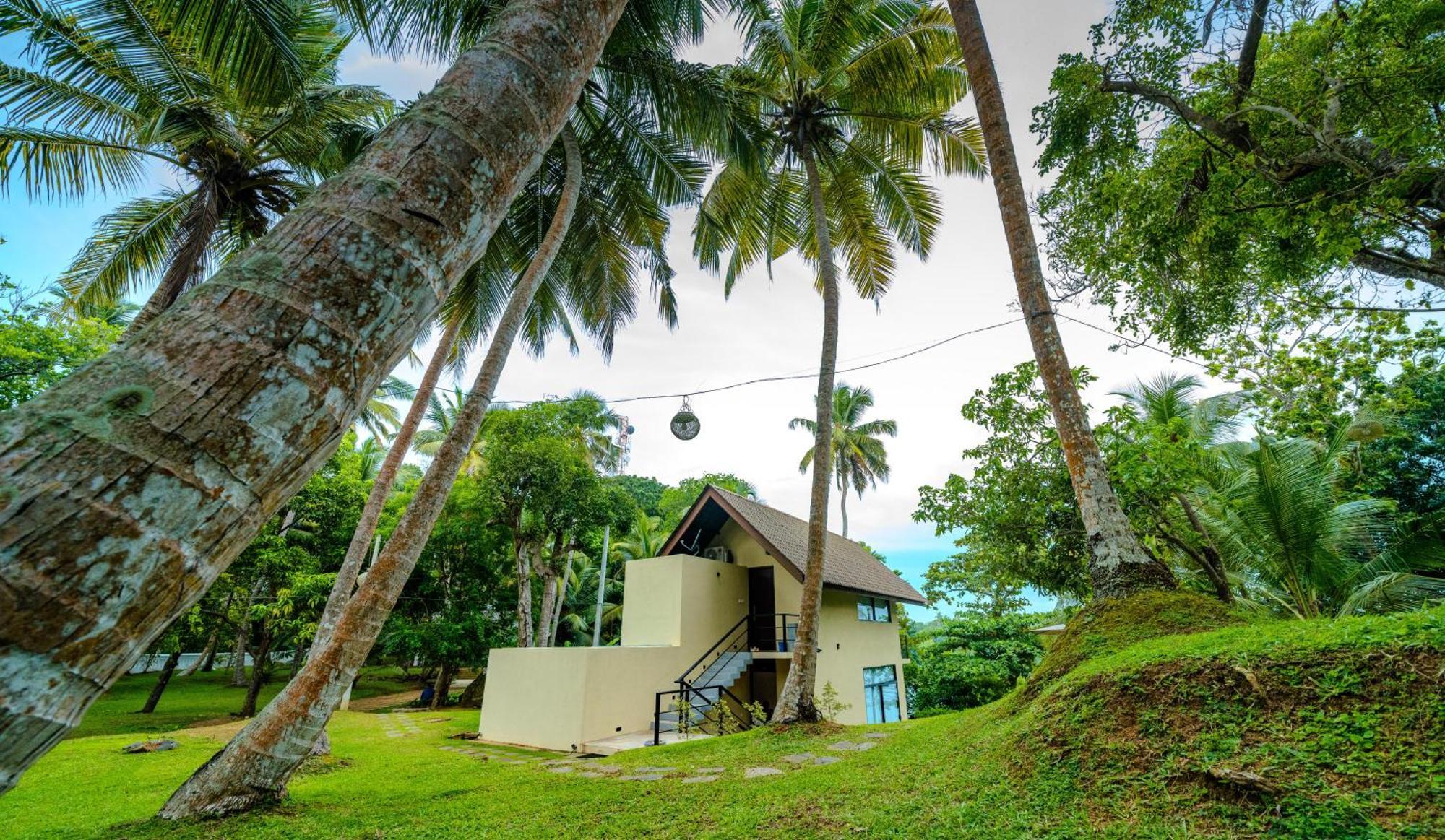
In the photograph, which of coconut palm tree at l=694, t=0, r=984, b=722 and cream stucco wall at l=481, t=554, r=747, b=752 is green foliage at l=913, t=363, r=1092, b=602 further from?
cream stucco wall at l=481, t=554, r=747, b=752

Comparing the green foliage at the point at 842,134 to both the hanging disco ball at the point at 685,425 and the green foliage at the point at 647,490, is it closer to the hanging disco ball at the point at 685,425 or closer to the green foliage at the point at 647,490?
the hanging disco ball at the point at 685,425

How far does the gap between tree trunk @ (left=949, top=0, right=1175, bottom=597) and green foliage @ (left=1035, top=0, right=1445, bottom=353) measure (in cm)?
99

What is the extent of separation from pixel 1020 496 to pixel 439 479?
24.8 ft

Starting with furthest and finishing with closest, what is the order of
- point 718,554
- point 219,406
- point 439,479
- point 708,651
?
point 718,554 < point 708,651 < point 439,479 < point 219,406

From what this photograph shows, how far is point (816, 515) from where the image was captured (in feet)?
28.7

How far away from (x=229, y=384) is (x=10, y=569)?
41 cm

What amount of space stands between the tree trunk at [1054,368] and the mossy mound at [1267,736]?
3.96 ft

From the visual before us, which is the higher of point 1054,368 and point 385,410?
point 385,410

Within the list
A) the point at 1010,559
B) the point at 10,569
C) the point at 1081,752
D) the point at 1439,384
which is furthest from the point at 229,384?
the point at 1439,384

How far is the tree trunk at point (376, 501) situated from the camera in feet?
26.4

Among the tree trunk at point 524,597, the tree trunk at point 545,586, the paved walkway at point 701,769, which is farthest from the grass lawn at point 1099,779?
the tree trunk at point 545,586

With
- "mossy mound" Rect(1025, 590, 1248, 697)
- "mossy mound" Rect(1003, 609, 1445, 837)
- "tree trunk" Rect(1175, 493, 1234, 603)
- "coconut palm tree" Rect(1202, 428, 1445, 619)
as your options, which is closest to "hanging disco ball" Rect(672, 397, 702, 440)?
"tree trunk" Rect(1175, 493, 1234, 603)

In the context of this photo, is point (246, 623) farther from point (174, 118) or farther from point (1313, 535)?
point (1313, 535)

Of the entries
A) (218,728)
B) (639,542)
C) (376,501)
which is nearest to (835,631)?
(376,501)
